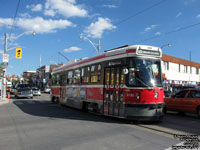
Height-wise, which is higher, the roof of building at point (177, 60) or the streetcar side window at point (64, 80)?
the roof of building at point (177, 60)

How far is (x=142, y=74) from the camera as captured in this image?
860 centimetres

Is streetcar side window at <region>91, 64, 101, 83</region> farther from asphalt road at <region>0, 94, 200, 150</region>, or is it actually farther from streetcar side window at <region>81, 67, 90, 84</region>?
asphalt road at <region>0, 94, 200, 150</region>

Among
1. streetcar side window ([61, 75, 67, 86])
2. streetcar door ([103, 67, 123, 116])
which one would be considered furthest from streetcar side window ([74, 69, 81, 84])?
streetcar door ([103, 67, 123, 116])

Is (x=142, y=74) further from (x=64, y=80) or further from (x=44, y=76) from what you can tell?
(x=44, y=76)

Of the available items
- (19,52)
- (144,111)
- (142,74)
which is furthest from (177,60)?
(144,111)

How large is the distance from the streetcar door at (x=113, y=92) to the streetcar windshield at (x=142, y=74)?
715 millimetres

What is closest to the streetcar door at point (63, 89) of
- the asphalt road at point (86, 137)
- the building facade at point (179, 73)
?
the asphalt road at point (86, 137)

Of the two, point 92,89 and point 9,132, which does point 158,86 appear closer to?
point 92,89

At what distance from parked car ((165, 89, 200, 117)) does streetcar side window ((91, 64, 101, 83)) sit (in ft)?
16.1

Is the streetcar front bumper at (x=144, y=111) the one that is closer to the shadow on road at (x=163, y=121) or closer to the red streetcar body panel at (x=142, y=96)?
the red streetcar body panel at (x=142, y=96)

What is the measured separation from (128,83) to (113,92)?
1.08 meters

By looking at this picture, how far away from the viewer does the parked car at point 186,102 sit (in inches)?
425

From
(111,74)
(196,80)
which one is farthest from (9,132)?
(196,80)

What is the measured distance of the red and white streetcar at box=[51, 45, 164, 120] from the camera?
8477 mm
